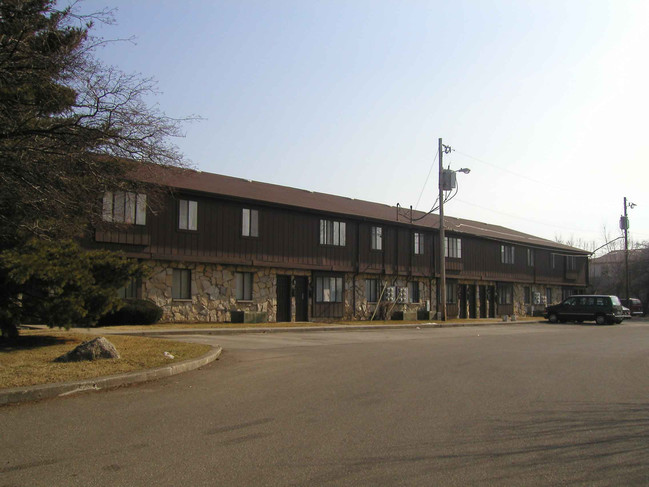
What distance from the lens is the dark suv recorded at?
3706cm

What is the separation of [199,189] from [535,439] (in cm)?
2228

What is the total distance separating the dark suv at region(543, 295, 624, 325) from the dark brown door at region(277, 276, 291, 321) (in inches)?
746

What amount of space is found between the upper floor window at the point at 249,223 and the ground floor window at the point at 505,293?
77.8 ft

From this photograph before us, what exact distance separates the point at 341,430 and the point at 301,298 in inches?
958

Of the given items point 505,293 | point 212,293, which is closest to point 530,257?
→ point 505,293

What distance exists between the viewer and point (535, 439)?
667 cm

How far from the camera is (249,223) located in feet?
95.0

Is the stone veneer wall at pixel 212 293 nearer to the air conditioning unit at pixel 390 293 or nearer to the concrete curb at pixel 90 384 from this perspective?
the air conditioning unit at pixel 390 293

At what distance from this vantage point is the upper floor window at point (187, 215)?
2640cm

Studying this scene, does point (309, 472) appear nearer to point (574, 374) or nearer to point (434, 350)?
point (574, 374)

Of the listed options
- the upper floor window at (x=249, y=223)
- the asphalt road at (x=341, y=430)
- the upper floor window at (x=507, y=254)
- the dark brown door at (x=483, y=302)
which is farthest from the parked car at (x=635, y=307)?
the asphalt road at (x=341, y=430)

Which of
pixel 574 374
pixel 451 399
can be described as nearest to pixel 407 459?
pixel 451 399

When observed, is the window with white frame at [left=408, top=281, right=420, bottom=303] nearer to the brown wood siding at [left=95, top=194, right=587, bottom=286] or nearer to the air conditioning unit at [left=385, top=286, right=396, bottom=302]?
the brown wood siding at [left=95, top=194, right=587, bottom=286]

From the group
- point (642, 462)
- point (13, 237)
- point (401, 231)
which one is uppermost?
point (401, 231)
